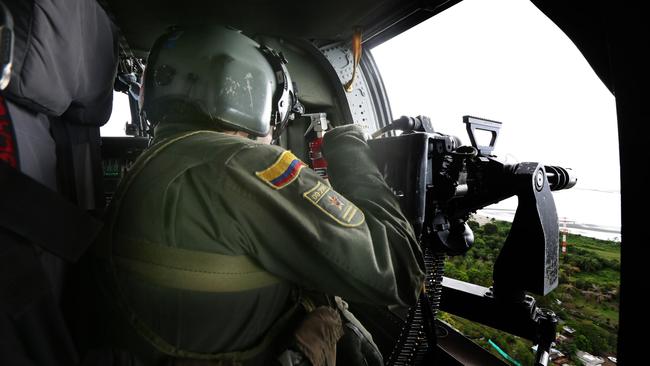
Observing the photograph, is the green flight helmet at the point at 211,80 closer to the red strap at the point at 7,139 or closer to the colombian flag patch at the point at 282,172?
the colombian flag patch at the point at 282,172

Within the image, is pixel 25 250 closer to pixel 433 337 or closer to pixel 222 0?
pixel 433 337

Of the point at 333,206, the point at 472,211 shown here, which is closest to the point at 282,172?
the point at 333,206

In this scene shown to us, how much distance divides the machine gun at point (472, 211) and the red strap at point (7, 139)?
0.97m

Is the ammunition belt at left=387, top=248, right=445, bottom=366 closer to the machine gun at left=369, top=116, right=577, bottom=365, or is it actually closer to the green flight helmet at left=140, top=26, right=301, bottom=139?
the machine gun at left=369, top=116, right=577, bottom=365

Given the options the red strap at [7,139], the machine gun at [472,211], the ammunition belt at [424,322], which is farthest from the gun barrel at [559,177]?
the red strap at [7,139]

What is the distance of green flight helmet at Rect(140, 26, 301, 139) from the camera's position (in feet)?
3.39

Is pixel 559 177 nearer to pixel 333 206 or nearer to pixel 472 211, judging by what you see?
pixel 472 211

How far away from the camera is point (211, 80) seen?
105 cm

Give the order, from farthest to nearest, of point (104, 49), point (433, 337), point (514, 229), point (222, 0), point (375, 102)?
point (375, 102)
point (222, 0)
point (433, 337)
point (514, 229)
point (104, 49)

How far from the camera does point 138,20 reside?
1.98 m

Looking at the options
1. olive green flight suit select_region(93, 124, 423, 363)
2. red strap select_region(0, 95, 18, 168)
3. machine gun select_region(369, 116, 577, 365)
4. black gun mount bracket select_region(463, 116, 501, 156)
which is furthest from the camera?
black gun mount bracket select_region(463, 116, 501, 156)

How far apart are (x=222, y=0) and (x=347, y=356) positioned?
1.86m

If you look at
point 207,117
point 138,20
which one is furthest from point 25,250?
point 138,20

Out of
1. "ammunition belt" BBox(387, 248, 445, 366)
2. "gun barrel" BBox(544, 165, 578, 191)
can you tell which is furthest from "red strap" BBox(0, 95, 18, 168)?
"gun barrel" BBox(544, 165, 578, 191)
